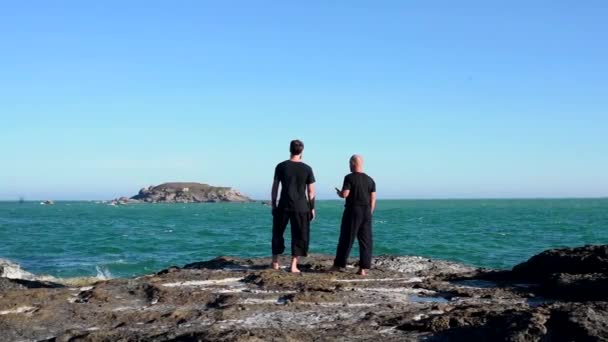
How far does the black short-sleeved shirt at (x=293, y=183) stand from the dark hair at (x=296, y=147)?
0.14 metres

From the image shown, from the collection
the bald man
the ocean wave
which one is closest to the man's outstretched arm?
the bald man

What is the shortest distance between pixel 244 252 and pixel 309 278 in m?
17.7

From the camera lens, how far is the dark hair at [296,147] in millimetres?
9211

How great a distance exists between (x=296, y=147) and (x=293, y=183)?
51cm

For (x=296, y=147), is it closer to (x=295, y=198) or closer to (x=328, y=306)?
(x=295, y=198)

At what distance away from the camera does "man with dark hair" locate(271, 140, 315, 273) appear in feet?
30.1

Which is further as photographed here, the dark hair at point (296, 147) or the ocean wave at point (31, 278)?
the ocean wave at point (31, 278)

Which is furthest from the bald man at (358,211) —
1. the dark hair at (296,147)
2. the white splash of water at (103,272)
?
the white splash of water at (103,272)

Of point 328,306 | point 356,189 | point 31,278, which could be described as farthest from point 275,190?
point 31,278

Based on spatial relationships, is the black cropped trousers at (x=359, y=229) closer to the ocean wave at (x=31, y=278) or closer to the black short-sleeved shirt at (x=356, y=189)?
the black short-sleeved shirt at (x=356, y=189)

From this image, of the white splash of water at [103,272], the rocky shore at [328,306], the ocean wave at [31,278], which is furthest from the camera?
the white splash of water at [103,272]

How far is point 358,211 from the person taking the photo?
9.23 meters

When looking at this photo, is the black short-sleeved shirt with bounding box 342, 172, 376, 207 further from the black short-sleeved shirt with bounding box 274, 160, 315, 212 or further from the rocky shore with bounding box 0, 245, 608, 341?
the rocky shore with bounding box 0, 245, 608, 341

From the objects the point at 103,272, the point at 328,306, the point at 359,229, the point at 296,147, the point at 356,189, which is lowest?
the point at 103,272
